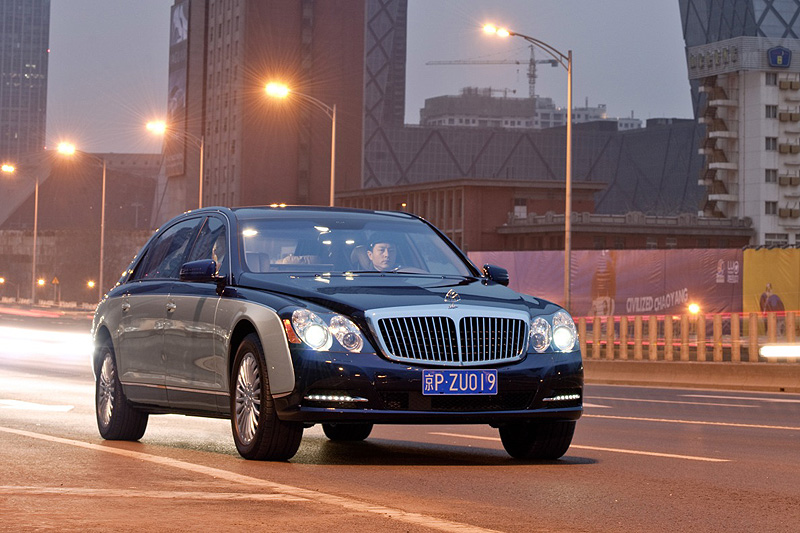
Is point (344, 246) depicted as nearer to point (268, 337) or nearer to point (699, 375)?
point (268, 337)

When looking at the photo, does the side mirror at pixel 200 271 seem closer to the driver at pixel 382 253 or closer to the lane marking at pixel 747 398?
the driver at pixel 382 253

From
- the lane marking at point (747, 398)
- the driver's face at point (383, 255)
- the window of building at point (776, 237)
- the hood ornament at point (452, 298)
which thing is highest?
the window of building at point (776, 237)

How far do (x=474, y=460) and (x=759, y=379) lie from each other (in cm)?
1568

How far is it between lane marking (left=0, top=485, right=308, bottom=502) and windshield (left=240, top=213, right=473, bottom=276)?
8.91 ft

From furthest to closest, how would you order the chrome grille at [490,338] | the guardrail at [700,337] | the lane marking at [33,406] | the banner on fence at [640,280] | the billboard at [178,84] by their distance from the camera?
1. the billboard at [178,84]
2. the banner on fence at [640,280]
3. the guardrail at [700,337]
4. the lane marking at [33,406]
5. the chrome grille at [490,338]

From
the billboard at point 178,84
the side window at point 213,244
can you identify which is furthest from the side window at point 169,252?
the billboard at point 178,84

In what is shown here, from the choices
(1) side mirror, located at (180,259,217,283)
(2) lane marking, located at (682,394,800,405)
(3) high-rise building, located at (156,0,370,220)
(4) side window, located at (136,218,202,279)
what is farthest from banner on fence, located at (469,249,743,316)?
(3) high-rise building, located at (156,0,370,220)

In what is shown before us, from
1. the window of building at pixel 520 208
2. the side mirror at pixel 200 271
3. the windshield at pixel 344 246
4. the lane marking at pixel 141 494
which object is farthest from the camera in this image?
the window of building at pixel 520 208

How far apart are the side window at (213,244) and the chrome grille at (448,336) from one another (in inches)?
67.2

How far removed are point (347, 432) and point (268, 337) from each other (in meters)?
2.52

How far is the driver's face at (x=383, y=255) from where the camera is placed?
34.2 feet

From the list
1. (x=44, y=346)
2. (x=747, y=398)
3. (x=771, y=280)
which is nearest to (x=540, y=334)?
(x=747, y=398)

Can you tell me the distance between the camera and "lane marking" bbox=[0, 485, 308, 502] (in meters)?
7.48

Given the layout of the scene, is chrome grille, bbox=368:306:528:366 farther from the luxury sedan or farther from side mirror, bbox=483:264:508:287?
side mirror, bbox=483:264:508:287
